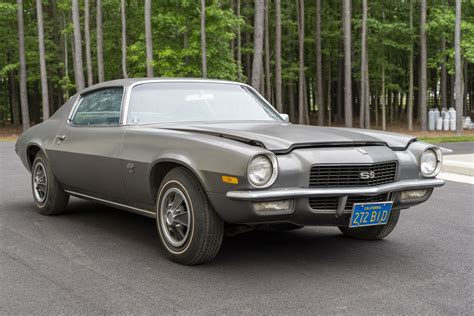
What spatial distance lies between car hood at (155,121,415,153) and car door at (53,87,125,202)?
22.8 inches

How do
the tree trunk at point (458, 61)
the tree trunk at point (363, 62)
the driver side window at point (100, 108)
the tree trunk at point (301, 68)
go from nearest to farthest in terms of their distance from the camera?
1. the driver side window at point (100, 108)
2. the tree trunk at point (458, 61)
3. the tree trunk at point (363, 62)
4. the tree trunk at point (301, 68)

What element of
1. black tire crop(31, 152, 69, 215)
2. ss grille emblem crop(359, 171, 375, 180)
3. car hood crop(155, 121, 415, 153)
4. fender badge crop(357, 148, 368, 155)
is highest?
car hood crop(155, 121, 415, 153)

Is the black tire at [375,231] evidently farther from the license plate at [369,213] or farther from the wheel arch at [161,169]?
the wheel arch at [161,169]

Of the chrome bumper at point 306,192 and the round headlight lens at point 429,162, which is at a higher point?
the round headlight lens at point 429,162

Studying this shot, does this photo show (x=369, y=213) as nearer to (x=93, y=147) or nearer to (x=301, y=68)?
(x=93, y=147)

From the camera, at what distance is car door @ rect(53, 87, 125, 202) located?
17.2ft

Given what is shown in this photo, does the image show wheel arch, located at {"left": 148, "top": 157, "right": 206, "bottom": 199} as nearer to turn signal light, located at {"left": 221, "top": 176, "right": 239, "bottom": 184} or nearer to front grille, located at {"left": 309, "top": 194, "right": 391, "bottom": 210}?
turn signal light, located at {"left": 221, "top": 176, "right": 239, "bottom": 184}

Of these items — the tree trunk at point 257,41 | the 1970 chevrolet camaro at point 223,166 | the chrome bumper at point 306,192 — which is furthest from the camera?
the tree trunk at point 257,41

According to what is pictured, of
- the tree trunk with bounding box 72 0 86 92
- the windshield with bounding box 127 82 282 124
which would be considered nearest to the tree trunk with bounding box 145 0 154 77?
the tree trunk with bounding box 72 0 86 92

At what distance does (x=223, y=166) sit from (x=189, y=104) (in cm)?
157

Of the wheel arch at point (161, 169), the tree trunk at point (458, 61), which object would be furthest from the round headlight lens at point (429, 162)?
the tree trunk at point (458, 61)

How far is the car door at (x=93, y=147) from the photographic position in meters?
5.23

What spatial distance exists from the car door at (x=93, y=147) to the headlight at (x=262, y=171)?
1.65 metres

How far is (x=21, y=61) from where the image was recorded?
98.0 ft
